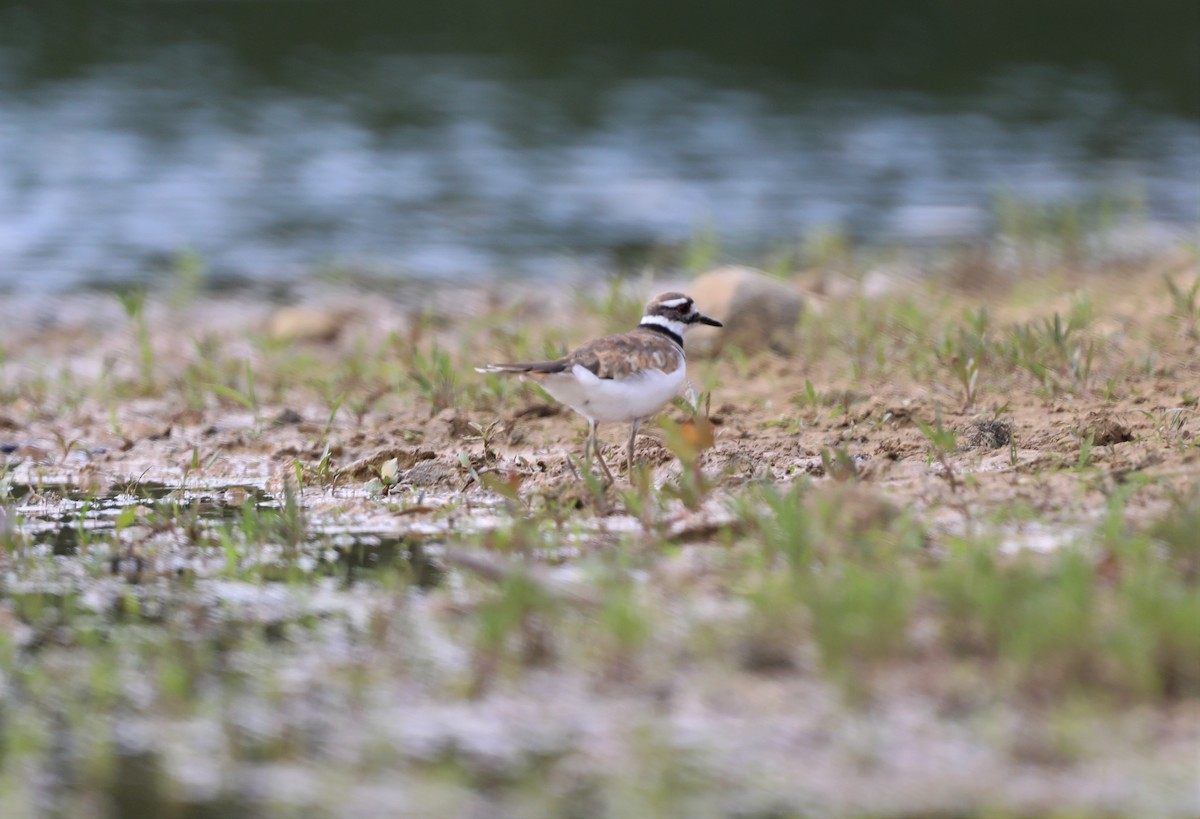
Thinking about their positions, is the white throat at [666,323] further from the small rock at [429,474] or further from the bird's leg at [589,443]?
the small rock at [429,474]

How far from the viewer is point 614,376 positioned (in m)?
6.57

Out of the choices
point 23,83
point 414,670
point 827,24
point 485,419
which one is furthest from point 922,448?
point 827,24

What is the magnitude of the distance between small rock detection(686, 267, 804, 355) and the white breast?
2476 millimetres

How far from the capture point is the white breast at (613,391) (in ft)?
21.5

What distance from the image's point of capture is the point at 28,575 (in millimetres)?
5633

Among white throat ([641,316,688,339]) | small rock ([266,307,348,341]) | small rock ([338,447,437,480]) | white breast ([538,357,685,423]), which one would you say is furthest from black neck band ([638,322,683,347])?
small rock ([266,307,348,341])

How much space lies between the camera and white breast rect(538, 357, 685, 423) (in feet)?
21.5

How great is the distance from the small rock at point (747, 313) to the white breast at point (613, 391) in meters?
2.48

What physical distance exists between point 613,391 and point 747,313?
9.63 ft

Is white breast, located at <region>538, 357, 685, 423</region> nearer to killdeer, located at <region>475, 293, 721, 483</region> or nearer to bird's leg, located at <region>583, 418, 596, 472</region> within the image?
killdeer, located at <region>475, 293, 721, 483</region>

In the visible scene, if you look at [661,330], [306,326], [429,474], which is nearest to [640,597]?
[429,474]

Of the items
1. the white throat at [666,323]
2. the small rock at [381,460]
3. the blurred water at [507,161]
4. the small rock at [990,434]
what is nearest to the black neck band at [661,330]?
the white throat at [666,323]

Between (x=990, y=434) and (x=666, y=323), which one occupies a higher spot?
(x=666, y=323)

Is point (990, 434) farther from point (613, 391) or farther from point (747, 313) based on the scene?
point (747, 313)
